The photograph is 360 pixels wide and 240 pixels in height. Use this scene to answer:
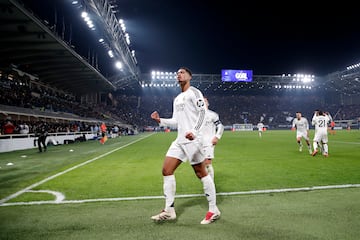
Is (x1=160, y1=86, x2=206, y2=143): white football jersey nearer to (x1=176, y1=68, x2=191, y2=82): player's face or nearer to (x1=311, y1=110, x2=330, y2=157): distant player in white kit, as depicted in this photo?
(x1=176, y1=68, x2=191, y2=82): player's face

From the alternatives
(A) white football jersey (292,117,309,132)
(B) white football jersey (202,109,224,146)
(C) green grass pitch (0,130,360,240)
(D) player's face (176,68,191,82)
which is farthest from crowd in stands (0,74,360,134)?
(D) player's face (176,68,191,82)

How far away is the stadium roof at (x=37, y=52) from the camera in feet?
62.2

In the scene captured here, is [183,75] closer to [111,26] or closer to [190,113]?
[190,113]

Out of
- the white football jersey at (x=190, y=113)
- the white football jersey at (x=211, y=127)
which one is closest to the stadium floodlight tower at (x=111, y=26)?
the white football jersey at (x=211, y=127)

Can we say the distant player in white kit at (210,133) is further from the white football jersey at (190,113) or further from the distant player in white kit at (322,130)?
the distant player in white kit at (322,130)

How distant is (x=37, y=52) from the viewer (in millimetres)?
26359

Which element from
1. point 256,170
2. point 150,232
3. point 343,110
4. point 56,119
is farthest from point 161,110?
point 150,232

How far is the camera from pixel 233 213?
14.1 feet

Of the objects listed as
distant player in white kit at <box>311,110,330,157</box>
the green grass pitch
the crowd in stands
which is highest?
the crowd in stands

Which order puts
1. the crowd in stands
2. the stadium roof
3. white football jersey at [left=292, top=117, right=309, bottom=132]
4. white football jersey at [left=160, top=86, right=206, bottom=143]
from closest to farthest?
white football jersey at [left=160, top=86, right=206, bottom=143], white football jersey at [left=292, top=117, right=309, bottom=132], the stadium roof, the crowd in stands

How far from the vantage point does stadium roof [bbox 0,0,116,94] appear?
1895 centimetres

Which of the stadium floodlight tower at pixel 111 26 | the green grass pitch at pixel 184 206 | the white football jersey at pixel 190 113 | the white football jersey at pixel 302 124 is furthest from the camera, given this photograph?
the stadium floodlight tower at pixel 111 26

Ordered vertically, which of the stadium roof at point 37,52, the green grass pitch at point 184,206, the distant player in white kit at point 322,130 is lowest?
the green grass pitch at point 184,206

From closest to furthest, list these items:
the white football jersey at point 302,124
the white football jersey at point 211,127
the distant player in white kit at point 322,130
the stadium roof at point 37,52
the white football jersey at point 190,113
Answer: the white football jersey at point 190,113
the white football jersey at point 211,127
the distant player in white kit at point 322,130
the white football jersey at point 302,124
the stadium roof at point 37,52
